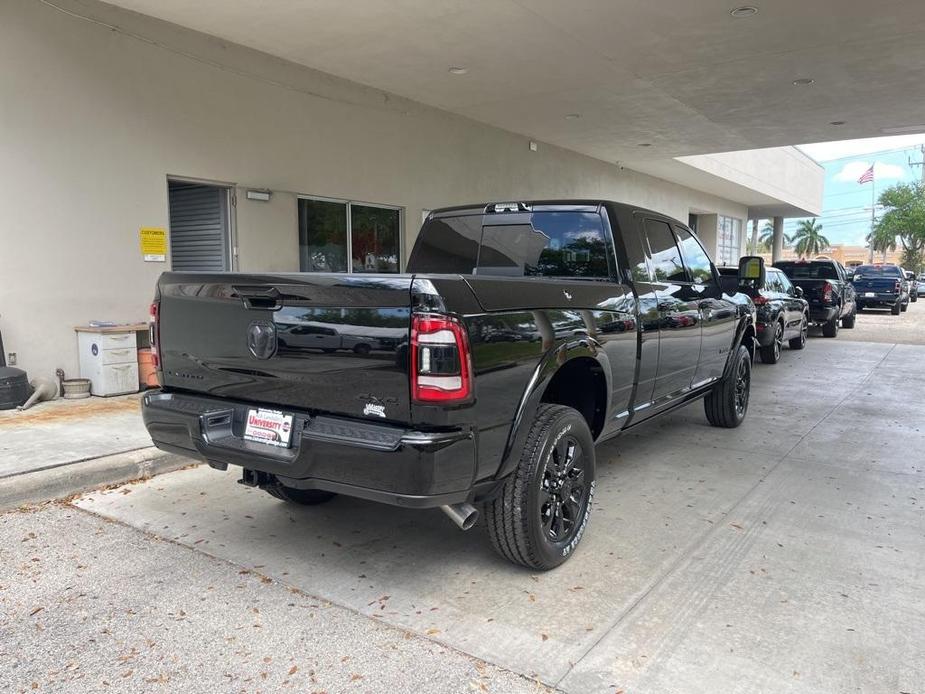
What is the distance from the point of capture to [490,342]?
3150mm

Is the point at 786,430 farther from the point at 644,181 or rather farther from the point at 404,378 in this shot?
the point at 644,181

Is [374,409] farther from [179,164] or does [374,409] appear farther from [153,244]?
[179,164]

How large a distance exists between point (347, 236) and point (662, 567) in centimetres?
A: 853

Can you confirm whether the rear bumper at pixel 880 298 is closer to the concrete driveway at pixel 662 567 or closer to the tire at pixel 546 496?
the concrete driveway at pixel 662 567

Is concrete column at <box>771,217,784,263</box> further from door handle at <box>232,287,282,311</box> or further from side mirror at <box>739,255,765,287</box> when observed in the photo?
door handle at <box>232,287,282,311</box>

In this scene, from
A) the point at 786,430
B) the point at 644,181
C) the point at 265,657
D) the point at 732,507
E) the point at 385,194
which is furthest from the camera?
the point at 644,181

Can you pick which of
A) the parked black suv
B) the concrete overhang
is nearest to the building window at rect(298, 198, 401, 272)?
the parked black suv

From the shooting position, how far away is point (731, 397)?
6883 mm

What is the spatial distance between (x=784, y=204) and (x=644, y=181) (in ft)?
37.8

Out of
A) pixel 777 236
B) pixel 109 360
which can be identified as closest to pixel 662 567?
pixel 109 360

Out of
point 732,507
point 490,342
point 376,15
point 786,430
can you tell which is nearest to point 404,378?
point 490,342

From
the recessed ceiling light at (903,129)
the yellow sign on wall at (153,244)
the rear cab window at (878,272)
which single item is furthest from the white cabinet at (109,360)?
the rear cab window at (878,272)

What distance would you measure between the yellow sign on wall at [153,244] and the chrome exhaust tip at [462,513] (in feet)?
22.2

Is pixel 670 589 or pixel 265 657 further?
pixel 670 589
